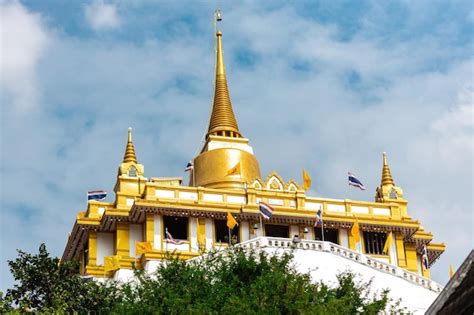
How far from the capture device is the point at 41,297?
36.2 meters

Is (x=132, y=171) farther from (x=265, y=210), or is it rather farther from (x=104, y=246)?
(x=265, y=210)

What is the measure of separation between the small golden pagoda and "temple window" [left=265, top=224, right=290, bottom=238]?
0.05 meters

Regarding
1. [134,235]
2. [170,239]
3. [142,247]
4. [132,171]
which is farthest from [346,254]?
[132,171]

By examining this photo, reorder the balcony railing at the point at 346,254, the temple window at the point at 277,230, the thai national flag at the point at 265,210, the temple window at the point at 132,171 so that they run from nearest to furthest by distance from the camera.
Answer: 1. the balcony railing at the point at 346,254
2. the thai national flag at the point at 265,210
3. the temple window at the point at 277,230
4. the temple window at the point at 132,171

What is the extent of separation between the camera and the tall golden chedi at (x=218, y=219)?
1903 inches

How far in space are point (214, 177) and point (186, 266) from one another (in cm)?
2375

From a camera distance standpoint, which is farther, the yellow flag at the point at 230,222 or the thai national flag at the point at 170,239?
the thai national flag at the point at 170,239

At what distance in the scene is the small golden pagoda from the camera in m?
48.4

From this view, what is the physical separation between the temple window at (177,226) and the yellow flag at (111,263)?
4089mm

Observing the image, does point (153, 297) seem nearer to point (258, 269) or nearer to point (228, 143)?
point (258, 269)

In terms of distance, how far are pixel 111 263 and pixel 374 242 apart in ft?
46.7

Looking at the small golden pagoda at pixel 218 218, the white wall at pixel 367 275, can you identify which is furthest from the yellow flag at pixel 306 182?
the white wall at pixel 367 275

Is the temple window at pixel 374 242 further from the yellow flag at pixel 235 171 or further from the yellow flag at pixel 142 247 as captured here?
the yellow flag at pixel 142 247

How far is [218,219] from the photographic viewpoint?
49.6 meters
